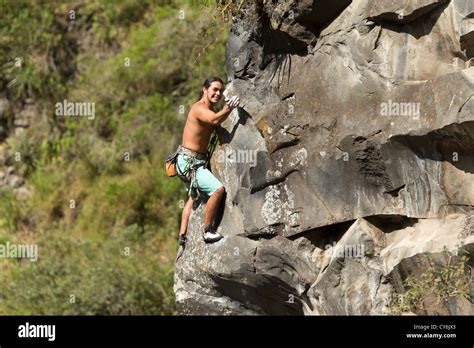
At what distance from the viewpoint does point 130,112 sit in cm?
2222

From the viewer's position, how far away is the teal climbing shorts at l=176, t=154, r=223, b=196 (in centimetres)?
1192

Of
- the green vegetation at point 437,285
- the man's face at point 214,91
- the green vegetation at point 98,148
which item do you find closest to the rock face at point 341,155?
the green vegetation at point 437,285

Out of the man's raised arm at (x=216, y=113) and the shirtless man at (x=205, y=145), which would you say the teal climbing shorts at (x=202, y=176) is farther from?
the man's raised arm at (x=216, y=113)

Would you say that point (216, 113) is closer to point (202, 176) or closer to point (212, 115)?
point (212, 115)

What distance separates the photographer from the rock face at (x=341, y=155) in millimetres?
10266

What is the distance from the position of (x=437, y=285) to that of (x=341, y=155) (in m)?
1.64

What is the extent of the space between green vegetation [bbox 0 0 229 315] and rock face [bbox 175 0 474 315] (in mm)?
7659

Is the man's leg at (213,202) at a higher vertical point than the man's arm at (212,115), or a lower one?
lower

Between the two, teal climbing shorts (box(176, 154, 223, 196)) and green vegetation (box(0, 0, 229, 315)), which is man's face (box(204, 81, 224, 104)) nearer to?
teal climbing shorts (box(176, 154, 223, 196))

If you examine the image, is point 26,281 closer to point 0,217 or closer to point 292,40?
point 0,217

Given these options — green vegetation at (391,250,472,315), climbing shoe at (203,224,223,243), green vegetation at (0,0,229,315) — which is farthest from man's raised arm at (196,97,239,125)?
green vegetation at (0,0,229,315)

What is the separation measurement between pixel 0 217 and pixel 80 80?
3.26 m

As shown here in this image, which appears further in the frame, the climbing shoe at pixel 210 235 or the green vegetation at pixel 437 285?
the climbing shoe at pixel 210 235

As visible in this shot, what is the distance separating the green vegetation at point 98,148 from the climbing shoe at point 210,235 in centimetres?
769
